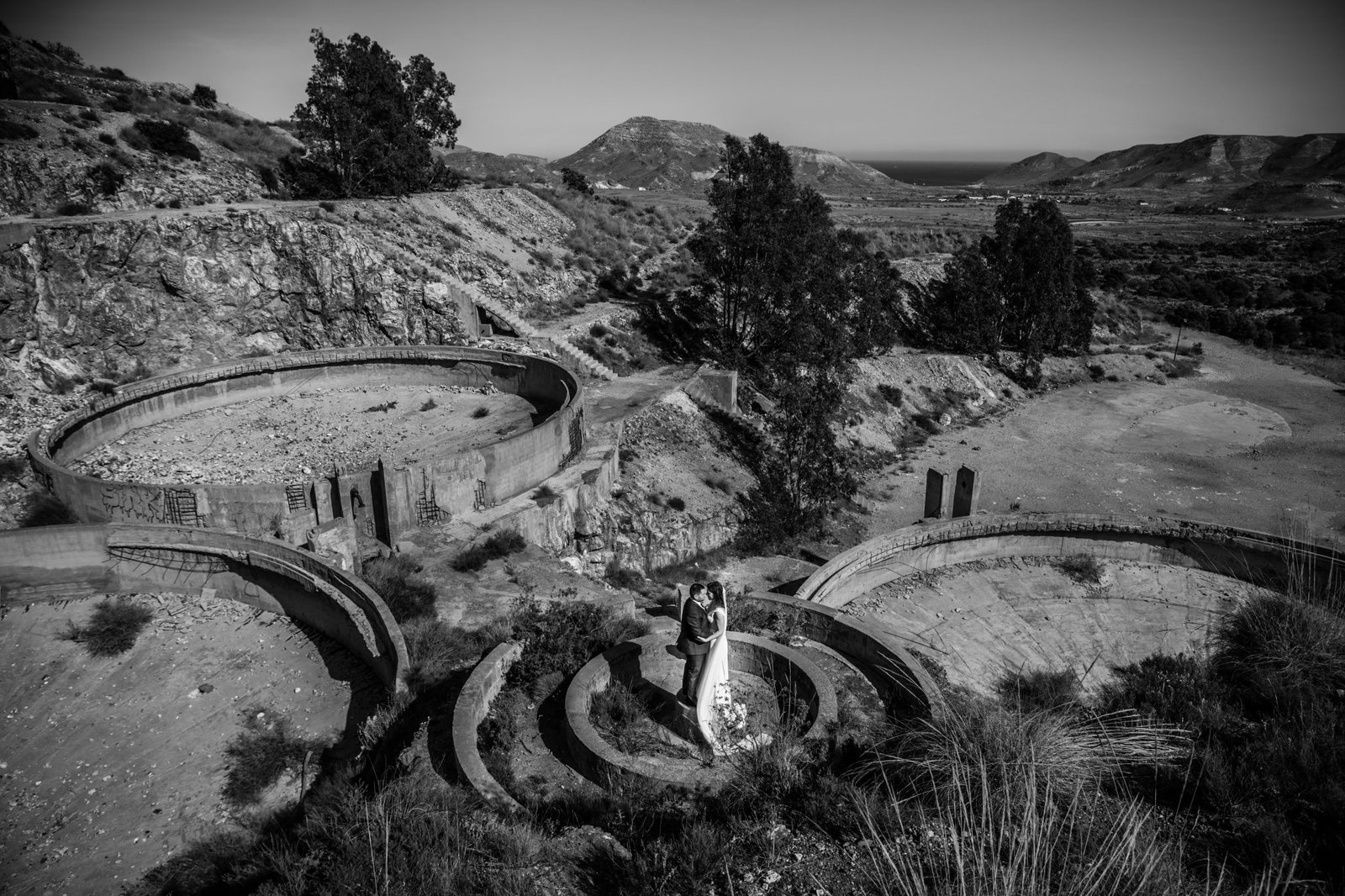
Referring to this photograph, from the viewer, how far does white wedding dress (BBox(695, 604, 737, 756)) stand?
10859 mm

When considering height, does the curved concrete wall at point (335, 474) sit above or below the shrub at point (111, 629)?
above

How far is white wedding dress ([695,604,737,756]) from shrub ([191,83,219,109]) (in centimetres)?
5752

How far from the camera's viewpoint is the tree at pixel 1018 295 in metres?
44.2

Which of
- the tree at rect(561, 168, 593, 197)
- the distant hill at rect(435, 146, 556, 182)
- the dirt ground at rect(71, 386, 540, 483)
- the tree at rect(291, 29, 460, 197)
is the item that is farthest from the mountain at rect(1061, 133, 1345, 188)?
the dirt ground at rect(71, 386, 540, 483)

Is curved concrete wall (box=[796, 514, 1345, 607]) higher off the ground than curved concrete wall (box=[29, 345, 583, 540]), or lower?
lower

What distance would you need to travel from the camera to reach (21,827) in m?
11.3

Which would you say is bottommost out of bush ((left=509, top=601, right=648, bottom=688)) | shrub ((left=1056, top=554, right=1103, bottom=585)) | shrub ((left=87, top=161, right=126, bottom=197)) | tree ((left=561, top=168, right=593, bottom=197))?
shrub ((left=1056, top=554, right=1103, bottom=585))

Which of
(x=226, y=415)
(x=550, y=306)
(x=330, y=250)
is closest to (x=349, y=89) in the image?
(x=330, y=250)

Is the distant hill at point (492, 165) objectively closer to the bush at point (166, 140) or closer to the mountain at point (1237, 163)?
the bush at point (166, 140)

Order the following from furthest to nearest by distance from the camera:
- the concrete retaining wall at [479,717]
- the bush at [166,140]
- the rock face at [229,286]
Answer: the bush at [166,140]
the rock face at [229,286]
the concrete retaining wall at [479,717]

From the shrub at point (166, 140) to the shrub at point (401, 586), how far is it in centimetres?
3020

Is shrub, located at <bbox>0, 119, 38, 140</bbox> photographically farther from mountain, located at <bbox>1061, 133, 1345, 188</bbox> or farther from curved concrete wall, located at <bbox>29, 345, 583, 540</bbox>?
mountain, located at <bbox>1061, 133, 1345, 188</bbox>

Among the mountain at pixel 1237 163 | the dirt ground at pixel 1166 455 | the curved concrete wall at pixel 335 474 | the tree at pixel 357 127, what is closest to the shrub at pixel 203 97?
the tree at pixel 357 127

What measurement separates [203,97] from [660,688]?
58660 millimetres
